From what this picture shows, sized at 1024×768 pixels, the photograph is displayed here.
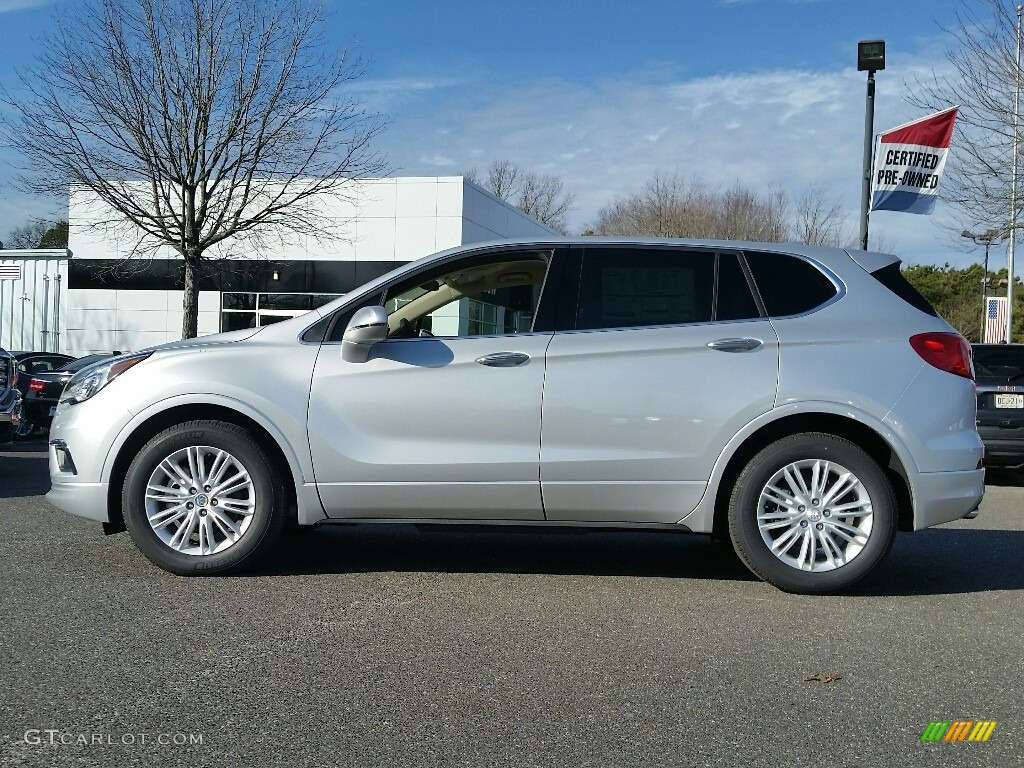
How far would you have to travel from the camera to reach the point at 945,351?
5555 mm

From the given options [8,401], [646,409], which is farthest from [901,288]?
[8,401]

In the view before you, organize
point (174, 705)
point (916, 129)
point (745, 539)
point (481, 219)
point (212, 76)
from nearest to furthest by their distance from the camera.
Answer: point (174, 705)
point (745, 539)
point (916, 129)
point (212, 76)
point (481, 219)

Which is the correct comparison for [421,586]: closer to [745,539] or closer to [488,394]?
[488,394]

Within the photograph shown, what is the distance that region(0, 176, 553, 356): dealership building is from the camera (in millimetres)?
31250

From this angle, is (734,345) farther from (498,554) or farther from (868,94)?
(868,94)

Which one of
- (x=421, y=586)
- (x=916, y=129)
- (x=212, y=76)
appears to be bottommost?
(x=421, y=586)

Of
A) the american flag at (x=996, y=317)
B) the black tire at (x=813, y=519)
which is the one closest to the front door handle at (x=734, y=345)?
the black tire at (x=813, y=519)

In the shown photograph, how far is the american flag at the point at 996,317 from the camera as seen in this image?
84.8 ft

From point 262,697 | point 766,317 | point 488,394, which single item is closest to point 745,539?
point 766,317

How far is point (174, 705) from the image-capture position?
367 cm

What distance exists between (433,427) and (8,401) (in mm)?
7088

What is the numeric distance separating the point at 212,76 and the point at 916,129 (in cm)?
1496

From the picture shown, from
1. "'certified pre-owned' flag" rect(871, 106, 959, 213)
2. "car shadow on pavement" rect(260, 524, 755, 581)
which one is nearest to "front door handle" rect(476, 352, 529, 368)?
"car shadow on pavement" rect(260, 524, 755, 581)

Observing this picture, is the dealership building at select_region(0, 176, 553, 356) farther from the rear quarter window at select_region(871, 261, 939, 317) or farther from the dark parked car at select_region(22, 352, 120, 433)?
the rear quarter window at select_region(871, 261, 939, 317)
